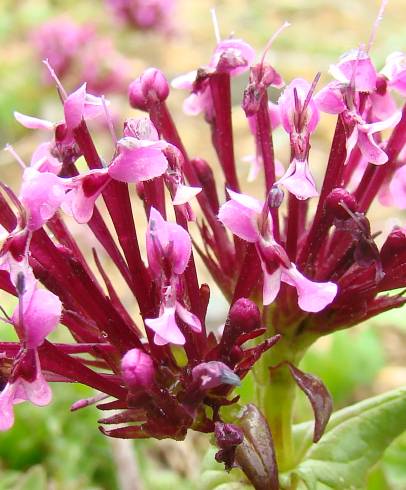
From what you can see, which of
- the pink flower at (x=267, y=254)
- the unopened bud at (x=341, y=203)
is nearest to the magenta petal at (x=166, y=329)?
the pink flower at (x=267, y=254)

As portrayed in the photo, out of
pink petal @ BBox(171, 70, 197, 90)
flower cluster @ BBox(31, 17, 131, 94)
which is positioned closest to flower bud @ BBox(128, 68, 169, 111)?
pink petal @ BBox(171, 70, 197, 90)

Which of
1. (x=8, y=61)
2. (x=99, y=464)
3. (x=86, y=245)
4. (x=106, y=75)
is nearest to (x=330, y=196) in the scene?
(x=99, y=464)

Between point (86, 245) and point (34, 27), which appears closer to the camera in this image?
point (86, 245)

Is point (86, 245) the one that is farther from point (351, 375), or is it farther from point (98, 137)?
point (351, 375)

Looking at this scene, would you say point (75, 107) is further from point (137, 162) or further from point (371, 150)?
point (371, 150)

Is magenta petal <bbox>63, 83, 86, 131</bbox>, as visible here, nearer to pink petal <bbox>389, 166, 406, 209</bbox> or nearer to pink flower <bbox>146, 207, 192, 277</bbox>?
pink flower <bbox>146, 207, 192, 277</bbox>

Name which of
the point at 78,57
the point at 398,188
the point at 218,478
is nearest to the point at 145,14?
the point at 78,57
